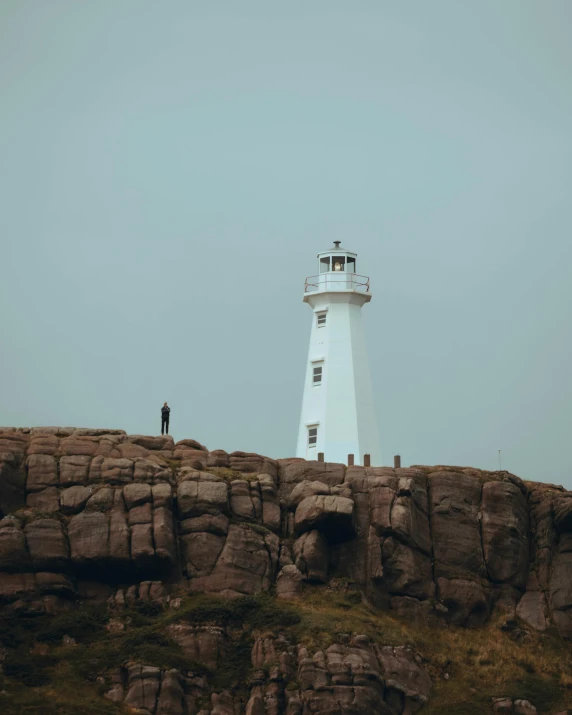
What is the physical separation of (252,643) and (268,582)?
4.30 m

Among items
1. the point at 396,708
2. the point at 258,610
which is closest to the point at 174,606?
the point at 258,610

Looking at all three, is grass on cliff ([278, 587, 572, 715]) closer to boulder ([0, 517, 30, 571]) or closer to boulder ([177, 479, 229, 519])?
boulder ([177, 479, 229, 519])

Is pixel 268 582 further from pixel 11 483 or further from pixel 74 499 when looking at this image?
pixel 11 483

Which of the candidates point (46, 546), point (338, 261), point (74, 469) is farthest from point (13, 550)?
point (338, 261)

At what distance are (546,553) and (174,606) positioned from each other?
733 inches

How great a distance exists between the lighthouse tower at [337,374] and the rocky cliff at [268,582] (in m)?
10.1

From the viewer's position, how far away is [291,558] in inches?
4222

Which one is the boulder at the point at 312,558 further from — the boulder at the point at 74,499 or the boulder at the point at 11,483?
the boulder at the point at 11,483

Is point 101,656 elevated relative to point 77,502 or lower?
lower

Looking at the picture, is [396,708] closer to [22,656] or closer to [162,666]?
[162,666]

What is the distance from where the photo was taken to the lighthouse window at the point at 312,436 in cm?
12188

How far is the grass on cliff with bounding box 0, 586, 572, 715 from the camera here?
3925 inches

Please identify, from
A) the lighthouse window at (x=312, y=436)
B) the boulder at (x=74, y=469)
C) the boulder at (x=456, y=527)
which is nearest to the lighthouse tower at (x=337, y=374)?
the lighthouse window at (x=312, y=436)

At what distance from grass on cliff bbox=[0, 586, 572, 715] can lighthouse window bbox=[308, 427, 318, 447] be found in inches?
654
